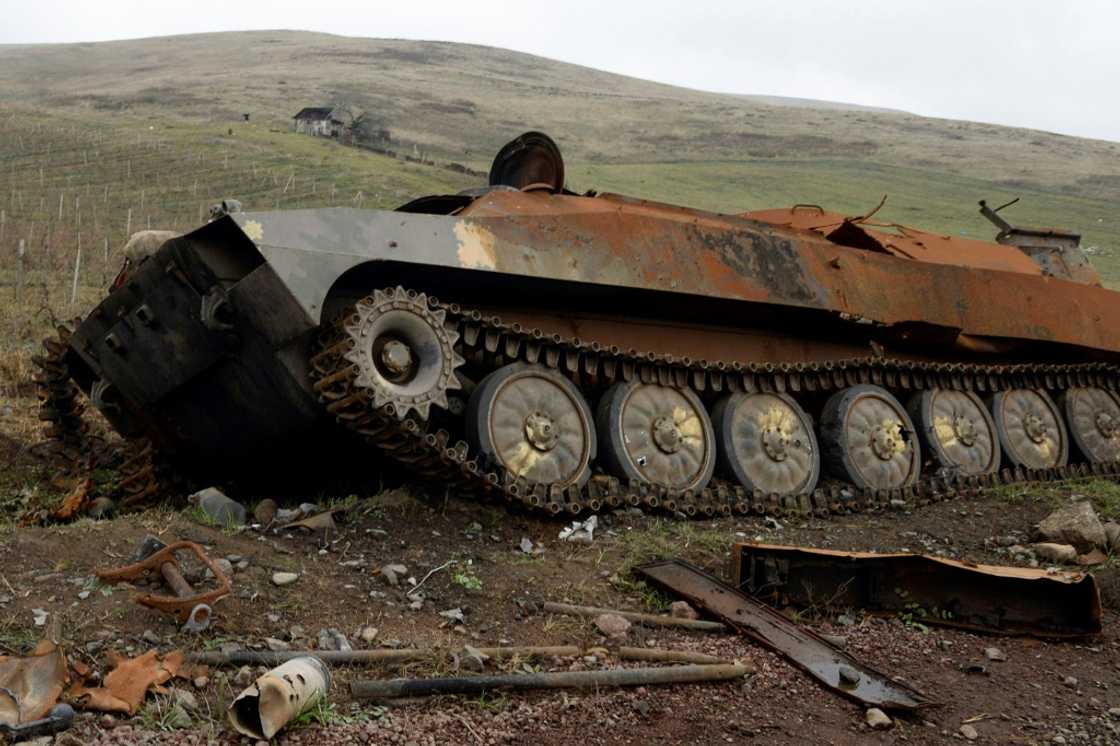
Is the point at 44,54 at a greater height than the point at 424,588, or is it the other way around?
the point at 44,54

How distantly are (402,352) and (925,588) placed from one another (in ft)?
11.1

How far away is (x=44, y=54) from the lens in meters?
93.9

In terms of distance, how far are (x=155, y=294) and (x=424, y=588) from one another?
9.70ft

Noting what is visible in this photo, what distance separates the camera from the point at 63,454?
9938 mm

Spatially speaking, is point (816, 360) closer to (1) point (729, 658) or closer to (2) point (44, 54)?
(1) point (729, 658)

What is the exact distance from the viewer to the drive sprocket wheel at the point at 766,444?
8938 millimetres

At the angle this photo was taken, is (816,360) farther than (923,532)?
Yes

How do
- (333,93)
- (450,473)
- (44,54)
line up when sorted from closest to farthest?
(450,473)
(333,93)
(44,54)

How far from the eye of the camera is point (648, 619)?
572 cm

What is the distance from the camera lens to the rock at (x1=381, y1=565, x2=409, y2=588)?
596 cm

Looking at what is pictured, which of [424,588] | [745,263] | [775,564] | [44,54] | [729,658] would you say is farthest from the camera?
[44,54]

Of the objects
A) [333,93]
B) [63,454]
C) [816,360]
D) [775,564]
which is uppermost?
[333,93]

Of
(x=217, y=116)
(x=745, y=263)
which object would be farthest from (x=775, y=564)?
(x=217, y=116)

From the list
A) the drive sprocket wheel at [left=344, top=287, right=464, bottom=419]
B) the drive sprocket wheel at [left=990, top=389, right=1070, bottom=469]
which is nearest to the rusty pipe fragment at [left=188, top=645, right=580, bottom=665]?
the drive sprocket wheel at [left=344, top=287, right=464, bottom=419]
